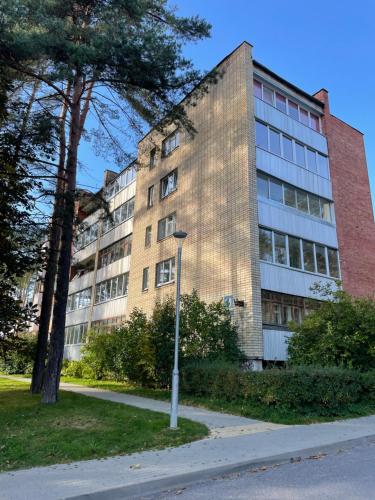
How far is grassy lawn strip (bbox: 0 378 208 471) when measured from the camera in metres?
6.69

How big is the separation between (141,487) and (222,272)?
12.3 meters

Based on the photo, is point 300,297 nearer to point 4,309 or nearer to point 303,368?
point 303,368

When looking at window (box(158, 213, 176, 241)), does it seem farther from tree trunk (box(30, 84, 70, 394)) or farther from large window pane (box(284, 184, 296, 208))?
tree trunk (box(30, 84, 70, 394))

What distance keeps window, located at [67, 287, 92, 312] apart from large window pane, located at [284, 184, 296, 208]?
18159 millimetres

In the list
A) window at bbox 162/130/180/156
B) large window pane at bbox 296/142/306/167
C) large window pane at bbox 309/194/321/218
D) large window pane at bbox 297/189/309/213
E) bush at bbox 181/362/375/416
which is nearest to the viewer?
bush at bbox 181/362/375/416

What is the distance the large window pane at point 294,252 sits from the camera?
17469mm

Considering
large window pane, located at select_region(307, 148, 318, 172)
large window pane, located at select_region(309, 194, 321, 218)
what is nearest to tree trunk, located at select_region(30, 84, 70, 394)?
large window pane, located at select_region(309, 194, 321, 218)

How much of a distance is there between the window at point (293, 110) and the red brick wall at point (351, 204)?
1978 millimetres

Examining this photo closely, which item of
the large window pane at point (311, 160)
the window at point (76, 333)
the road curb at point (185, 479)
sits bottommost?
the road curb at point (185, 479)

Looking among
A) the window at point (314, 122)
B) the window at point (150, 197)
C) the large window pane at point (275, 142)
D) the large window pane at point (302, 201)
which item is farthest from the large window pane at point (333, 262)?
the window at point (150, 197)

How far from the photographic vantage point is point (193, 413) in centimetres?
1075

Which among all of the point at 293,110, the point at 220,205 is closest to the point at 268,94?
the point at 293,110

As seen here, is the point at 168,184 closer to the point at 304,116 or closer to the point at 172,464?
the point at 304,116

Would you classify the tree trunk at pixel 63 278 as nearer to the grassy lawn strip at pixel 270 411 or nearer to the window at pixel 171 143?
the grassy lawn strip at pixel 270 411
